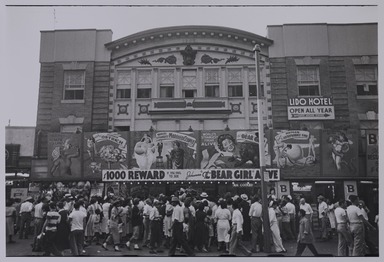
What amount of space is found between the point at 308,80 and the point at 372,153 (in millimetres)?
2854

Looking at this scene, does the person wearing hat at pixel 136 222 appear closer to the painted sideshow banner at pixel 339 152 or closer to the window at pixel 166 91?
the window at pixel 166 91

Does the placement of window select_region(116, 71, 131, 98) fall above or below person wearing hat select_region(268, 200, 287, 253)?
above

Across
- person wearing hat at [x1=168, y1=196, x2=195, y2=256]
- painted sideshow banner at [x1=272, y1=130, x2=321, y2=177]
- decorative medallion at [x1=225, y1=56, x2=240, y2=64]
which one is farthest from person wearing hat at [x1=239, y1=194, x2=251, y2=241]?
Answer: decorative medallion at [x1=225, y1=56, x2=240, y2=64]

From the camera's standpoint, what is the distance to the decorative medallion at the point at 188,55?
456 inches

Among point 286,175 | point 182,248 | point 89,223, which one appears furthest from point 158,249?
point 286,175

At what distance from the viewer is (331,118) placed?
11156 mm

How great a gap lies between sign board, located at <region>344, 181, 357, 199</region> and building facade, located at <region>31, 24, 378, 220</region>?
0.04 metres

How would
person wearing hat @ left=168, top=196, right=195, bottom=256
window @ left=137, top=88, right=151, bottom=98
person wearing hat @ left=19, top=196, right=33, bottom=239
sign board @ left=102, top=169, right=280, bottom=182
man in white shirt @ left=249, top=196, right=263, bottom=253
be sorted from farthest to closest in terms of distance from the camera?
window @ left=137, top=88, right=151, bottom=98 < sign board @ left=102, top=169, right=280, bottom=182 < person wearing hat @ left=19, top=196, right=33, bottom=239 < man in white shirt @ left=249, top=196, right=263, bottom=253 < person wearing hat @ left=168, top=196, right=195, bottom=256

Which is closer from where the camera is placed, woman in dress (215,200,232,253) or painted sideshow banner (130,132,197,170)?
woman in dress (215,200,232,253)

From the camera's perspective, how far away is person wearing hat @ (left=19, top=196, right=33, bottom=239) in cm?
975

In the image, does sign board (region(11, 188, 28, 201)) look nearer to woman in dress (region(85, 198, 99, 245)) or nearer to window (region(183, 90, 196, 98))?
woman in dress (region(85, 198, 99, 245))

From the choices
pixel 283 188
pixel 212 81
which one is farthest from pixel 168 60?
pixel 283 188

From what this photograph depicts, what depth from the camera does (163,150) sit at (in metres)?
11.2

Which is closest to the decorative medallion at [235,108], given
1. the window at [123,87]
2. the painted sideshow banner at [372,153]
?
the window at [123,87]
